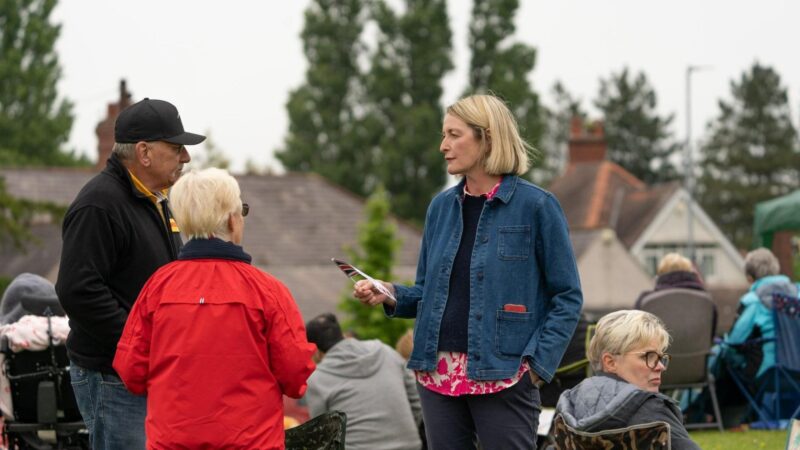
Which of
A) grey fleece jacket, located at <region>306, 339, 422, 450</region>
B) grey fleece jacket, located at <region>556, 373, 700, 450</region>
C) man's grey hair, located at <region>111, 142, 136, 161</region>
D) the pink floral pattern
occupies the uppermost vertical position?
man's grey hair, located at <region>111, 142, 136, 161</region>

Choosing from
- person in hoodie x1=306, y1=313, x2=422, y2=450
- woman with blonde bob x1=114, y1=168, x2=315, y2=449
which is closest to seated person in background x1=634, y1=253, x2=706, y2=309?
person in hoodie x1=306, y1=313, x2=422, y2=450

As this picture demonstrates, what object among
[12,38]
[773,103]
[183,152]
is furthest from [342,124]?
[183,152]

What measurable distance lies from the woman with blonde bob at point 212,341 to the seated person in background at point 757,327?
664cm

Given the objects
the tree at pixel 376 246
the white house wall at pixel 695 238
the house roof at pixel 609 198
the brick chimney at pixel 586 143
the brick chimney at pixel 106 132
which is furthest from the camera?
the house roof at pixel 609 198

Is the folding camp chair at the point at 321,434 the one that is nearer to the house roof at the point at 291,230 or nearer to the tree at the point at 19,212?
the tree at the point at 19,212

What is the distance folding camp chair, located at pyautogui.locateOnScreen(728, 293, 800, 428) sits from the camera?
1035 cm

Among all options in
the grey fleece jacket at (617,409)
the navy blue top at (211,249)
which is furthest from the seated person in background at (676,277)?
the navy blue top at (211,249)

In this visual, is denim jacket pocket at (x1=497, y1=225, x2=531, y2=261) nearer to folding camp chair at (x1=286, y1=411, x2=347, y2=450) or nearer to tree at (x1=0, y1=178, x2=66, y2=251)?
folding camp chair at (x1=286, y1=411, x2=347, y2=450)

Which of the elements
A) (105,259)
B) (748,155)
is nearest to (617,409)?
(105,259)

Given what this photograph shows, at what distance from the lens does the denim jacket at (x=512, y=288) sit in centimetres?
483

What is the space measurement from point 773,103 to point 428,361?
7911 cm

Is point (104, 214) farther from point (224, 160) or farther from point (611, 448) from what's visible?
point (224, 160)

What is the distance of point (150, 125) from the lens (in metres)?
5.29

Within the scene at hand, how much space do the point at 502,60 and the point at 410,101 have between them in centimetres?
462
